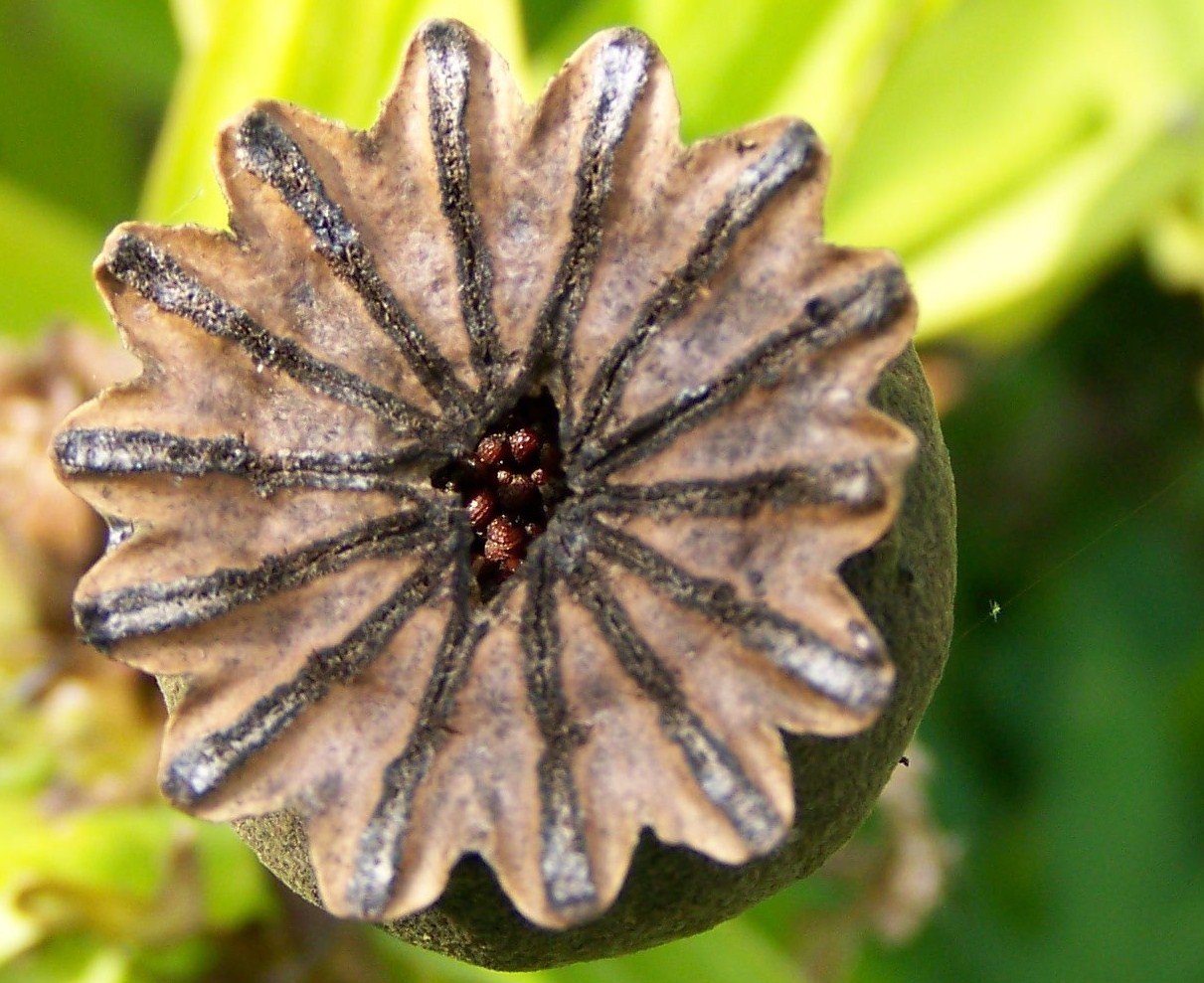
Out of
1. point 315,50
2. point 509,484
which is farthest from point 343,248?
point 315,50

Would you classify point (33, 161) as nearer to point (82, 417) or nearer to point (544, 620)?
point (82, 417)

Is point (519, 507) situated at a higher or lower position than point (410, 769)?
higher

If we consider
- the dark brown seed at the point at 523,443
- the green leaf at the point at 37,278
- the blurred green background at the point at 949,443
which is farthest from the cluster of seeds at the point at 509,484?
the green leaf at the point at 37,278

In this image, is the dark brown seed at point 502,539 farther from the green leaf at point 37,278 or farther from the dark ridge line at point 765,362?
the green leaf at point 37,278

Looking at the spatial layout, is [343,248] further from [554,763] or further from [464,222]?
[554,763]

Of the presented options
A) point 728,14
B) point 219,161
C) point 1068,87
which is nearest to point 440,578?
point 219,161

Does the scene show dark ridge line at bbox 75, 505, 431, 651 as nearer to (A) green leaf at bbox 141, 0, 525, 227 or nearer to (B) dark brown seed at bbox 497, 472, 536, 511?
(B) dark brown seed at bbox 497, 472, 536, 511
